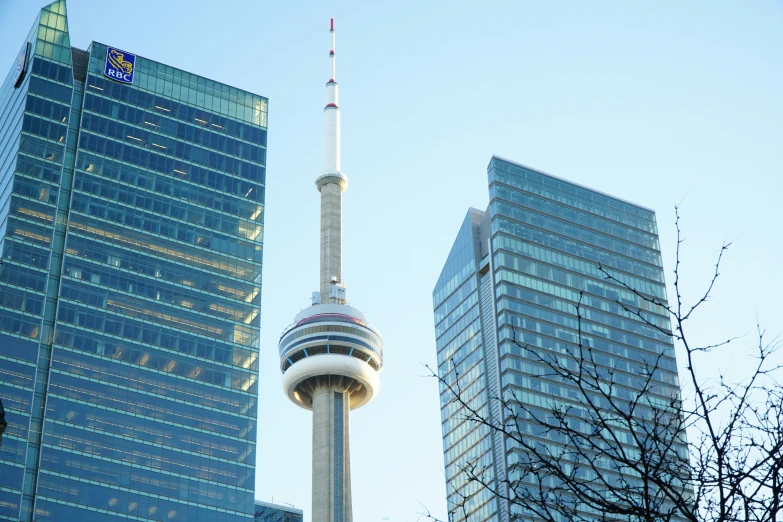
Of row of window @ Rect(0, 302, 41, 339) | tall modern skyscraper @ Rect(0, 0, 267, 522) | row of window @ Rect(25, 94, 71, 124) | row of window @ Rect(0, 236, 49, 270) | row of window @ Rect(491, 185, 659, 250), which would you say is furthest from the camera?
row of window @ Rect(491, 185, 659, 250)

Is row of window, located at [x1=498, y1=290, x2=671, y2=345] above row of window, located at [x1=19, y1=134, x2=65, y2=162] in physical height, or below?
below

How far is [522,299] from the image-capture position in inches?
7047

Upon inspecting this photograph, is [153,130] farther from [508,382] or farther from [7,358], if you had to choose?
[508,382]

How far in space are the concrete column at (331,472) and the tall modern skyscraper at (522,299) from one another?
61.6 ft

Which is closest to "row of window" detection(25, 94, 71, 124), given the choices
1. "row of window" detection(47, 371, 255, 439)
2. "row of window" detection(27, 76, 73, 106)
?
"row of window" detection(27, 76, 73, 106)

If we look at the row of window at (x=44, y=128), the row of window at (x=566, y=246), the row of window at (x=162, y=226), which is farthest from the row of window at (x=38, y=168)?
the row of window at (x=566, y=246)

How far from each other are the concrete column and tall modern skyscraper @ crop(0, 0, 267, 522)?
4564 centimetres

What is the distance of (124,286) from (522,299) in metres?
62.5

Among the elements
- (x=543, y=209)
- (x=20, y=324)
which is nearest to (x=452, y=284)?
(x=543, y=209)

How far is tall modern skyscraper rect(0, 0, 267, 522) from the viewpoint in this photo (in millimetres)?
135250

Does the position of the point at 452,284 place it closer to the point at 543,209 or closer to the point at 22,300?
the point at 543,209

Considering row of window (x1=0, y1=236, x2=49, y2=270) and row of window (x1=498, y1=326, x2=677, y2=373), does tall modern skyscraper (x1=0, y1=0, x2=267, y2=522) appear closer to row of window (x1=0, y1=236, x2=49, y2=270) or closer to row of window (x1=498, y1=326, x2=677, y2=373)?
row of window (x1=0, y1=236, x2=49, y2=270)

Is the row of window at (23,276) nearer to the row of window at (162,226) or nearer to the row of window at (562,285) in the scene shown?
the row of window at (162,226)

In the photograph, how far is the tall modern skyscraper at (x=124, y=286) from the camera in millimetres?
135250
